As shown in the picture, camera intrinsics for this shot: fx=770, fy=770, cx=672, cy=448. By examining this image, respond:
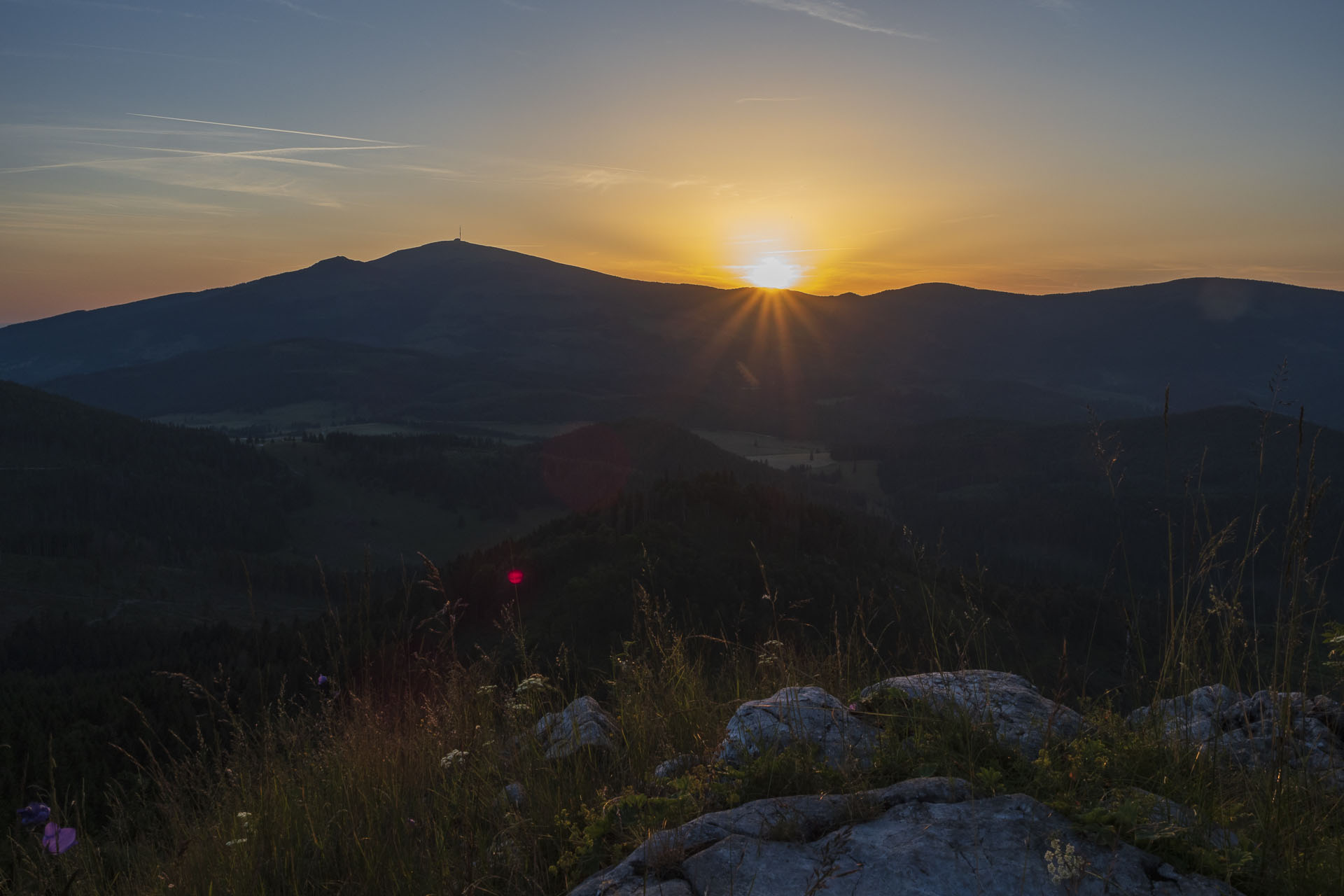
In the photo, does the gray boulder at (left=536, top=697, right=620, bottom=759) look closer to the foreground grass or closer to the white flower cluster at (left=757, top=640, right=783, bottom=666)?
the foreground grass

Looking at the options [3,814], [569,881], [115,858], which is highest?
[569,881]

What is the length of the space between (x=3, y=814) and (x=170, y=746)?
5219 millimetres

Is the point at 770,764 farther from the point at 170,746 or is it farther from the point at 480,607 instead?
the point at 480,607

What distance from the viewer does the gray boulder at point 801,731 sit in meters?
4.47

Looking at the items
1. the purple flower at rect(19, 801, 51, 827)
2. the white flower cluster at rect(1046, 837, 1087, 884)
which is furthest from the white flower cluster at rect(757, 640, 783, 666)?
the purple flower at rect(19, 801, 51, 827)

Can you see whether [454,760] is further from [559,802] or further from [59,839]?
[59,839]

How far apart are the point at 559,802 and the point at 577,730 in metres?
0.73

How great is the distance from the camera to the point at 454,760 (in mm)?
5195

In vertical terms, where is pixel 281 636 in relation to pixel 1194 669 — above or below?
below

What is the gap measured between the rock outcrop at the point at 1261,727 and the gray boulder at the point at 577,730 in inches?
140

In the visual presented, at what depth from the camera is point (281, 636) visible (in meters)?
26.4

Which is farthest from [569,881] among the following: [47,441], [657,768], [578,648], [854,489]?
[854,489]

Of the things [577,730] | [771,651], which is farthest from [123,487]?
[577,730]

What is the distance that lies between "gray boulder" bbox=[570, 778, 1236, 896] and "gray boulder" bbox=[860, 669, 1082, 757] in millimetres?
659
